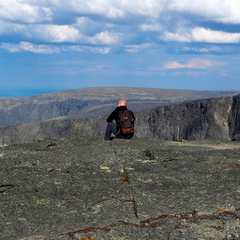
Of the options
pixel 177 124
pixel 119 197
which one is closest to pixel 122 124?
pixel 119 197

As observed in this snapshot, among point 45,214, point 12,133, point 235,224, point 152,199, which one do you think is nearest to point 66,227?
point 45,214

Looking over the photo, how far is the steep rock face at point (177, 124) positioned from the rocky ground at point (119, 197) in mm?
81163

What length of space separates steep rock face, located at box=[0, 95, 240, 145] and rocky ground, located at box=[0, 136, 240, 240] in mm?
81163

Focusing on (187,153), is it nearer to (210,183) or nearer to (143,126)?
(210,183)

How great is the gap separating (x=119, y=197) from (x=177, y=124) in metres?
122

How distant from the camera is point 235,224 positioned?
8.11 metres

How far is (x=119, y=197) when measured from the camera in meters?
9.48

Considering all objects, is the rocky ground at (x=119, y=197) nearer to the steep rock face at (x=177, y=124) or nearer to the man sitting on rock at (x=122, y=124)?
the man sitting on rock at (x=122, y=124)

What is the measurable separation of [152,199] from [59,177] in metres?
2.71

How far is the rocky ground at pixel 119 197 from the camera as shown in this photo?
7836mm

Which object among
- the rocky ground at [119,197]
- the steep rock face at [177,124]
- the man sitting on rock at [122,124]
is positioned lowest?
the steep rock face at [177,124]

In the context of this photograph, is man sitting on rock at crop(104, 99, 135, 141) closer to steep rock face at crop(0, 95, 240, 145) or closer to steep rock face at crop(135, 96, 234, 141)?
steep rock face at crop(0, 95, 240, 145)

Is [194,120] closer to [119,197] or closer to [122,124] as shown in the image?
[122,124]

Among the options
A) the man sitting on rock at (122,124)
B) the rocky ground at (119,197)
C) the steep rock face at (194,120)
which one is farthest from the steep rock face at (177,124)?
the rocky ground at (119,197)
